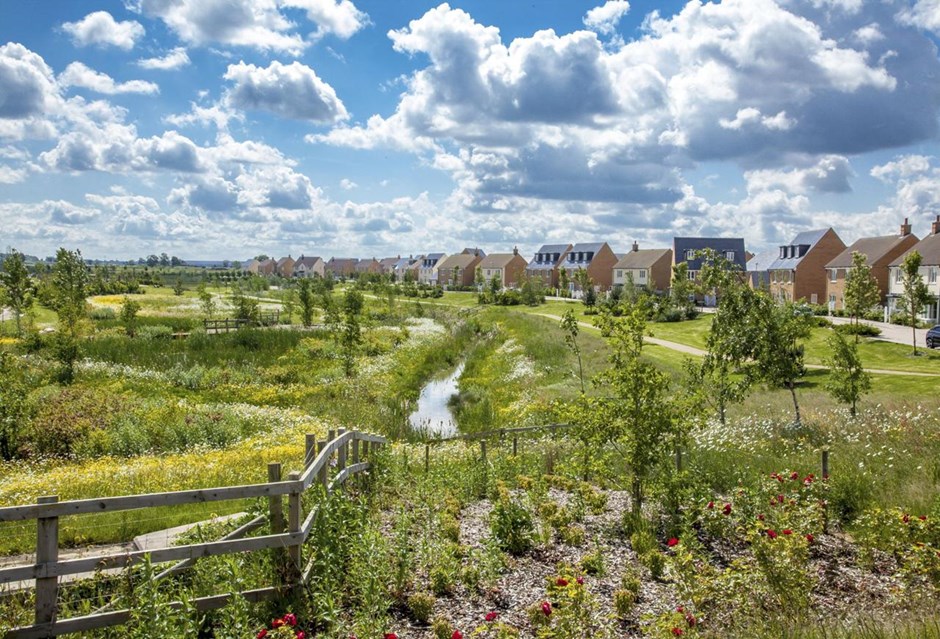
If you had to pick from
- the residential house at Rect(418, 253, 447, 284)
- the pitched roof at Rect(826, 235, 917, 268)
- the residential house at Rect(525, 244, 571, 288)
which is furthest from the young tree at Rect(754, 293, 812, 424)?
the residential house at Rect(418, 253, 447, 284)

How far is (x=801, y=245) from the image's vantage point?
7000 cm

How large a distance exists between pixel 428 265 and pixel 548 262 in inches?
1660

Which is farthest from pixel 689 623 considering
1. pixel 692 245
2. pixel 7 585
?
pixel 692 245

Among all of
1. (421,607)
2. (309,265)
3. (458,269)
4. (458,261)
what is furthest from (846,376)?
(309,265)

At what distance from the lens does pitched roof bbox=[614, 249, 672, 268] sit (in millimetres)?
88625

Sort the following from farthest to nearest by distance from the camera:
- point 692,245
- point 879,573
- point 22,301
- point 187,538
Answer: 1. point 692,245
2. point 22,301
3. point 187,538
4. point 879,573

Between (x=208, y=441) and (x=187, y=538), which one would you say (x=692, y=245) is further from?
(x=187, y=538)

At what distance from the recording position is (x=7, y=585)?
23.0 ft

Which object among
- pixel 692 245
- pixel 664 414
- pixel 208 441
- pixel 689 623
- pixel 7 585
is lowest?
pixel 208 441

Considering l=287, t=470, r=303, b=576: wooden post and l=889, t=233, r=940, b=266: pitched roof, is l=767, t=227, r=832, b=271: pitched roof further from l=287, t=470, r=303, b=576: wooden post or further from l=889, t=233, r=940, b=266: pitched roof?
l=287, t=470, r=303, b=576: wooden post

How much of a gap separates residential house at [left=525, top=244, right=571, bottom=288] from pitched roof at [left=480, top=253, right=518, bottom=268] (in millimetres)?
4282

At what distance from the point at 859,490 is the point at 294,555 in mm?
8712

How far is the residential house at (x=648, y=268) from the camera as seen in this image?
8738 cm

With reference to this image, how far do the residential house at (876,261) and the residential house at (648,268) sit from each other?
23494 millimetres
